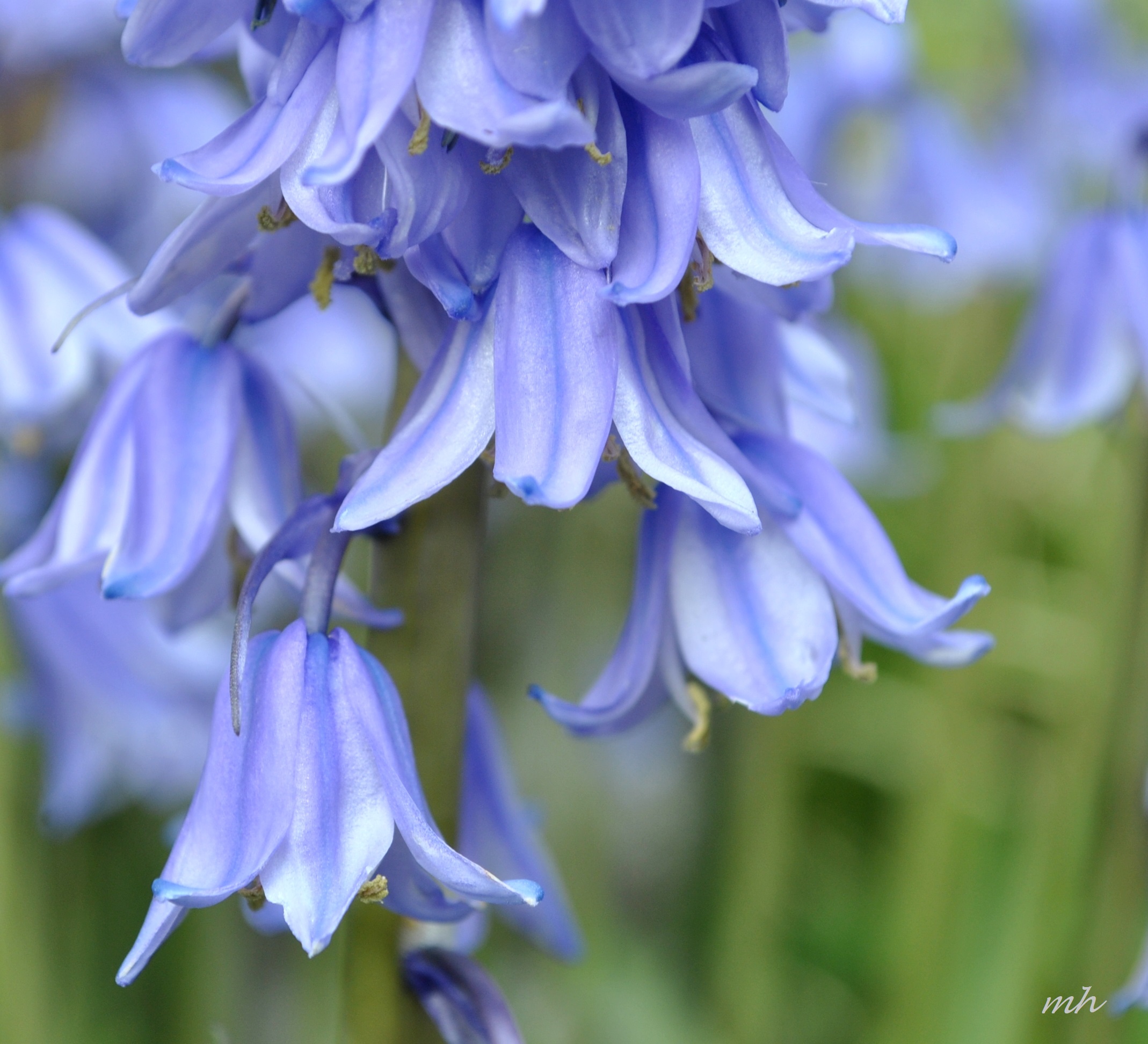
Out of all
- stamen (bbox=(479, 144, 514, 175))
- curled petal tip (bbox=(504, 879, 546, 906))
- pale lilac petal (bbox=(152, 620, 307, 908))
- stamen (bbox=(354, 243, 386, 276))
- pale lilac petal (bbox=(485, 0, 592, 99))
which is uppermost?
pale lilac petal (bbox=(485, 0, 592, 99))

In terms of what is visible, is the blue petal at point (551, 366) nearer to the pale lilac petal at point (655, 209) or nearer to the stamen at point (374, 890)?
the pale lilac petal at point (655, 209)

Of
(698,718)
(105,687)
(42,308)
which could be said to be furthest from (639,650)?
(105,687)

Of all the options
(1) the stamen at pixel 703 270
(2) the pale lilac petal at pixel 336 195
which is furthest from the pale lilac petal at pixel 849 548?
(2) the pale lilac petal at pixel 336 195

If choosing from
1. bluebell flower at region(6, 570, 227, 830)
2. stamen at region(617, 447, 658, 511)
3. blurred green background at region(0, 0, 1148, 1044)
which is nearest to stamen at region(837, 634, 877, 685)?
stamen at region(617, 447, 658, 511)

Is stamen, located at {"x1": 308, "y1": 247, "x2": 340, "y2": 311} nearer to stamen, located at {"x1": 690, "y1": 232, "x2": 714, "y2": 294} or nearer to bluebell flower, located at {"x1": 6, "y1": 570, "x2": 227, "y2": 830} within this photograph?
stamen, located at {"x1": 690, "y1": 232, "x2": 714, "y2": 294}

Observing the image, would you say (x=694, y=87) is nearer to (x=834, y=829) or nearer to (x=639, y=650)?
(x=639, y=650)
